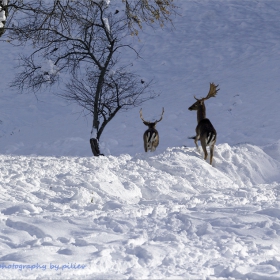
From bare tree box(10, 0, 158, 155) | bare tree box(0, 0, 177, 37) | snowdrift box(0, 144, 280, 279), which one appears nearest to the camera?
snowdrift box(0, 144, 280, 279)

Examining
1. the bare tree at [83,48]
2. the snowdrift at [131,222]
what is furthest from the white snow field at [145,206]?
the bare tree at [83,48]

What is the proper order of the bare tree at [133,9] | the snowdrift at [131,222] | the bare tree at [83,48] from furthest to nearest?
the bare tree at [83,48]
the bare tree at [133,9]
the snowdrift at [131,222]

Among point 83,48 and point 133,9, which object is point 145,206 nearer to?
point 133,9

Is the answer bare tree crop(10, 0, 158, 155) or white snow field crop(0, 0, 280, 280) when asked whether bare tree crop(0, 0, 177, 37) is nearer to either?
bare tree crop(10, 0, 158, 155)

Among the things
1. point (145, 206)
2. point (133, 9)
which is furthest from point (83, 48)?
point (145, 206)

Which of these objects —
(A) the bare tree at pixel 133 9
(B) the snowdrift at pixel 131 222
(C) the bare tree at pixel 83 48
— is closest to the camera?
(B) the snowdrift at pixel 131 222

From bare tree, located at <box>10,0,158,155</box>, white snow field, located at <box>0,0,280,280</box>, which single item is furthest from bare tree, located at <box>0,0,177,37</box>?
white snow field, located at <box>0,0,280,280</box>

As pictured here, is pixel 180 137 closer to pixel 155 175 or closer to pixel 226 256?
pixel 155 175

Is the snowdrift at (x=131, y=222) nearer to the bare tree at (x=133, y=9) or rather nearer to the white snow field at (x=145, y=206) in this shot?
the white snow field at (x=145, y=206)

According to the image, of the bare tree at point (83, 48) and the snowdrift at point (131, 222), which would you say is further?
the bare tree at point (83, 48)

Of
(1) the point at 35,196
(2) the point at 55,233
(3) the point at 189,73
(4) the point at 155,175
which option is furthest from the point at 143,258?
(3) the point at 189,73

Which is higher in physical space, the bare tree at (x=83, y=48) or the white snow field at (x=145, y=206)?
the bare tree at (x=83, y=48)

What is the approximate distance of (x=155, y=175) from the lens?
9.77 m

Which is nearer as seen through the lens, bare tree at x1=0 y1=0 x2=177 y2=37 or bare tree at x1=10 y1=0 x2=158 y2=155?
bare tree at x1=0 y1=0 x2=177 y2=37
